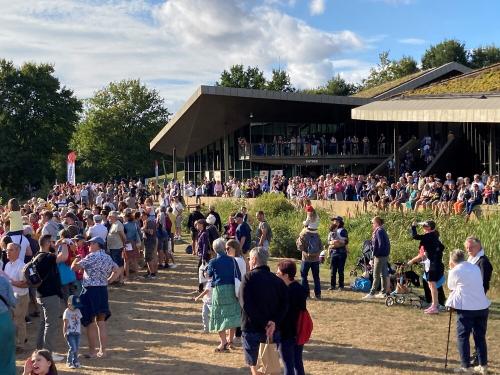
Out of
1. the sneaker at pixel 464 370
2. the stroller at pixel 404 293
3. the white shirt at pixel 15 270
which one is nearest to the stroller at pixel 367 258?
the stroller at pixel 404 293

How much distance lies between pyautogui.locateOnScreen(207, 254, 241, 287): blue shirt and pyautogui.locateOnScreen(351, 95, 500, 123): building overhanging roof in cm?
1400

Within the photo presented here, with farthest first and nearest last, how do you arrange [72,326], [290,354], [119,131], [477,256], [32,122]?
1. [119,131]
2. [32,122]
3. [477,256]
4. [72,326]
5. [290,354]

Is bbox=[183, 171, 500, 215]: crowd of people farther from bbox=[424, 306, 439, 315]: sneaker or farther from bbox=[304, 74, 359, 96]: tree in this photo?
bbox=[304, 74, 359, 96]: tree

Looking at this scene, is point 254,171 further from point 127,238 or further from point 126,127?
point 126,127

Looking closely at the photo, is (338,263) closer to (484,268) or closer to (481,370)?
(484,268)

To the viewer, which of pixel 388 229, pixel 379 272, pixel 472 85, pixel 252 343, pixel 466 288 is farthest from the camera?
pixel 472 85

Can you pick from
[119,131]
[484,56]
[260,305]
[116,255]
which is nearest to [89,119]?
[119,131]

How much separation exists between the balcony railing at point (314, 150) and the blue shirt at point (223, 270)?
2661 centimetres

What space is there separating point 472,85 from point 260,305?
2328 cm

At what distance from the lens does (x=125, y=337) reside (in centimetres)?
982

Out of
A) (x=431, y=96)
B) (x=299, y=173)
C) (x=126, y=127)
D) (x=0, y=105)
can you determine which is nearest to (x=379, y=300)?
(x=431, y=96)

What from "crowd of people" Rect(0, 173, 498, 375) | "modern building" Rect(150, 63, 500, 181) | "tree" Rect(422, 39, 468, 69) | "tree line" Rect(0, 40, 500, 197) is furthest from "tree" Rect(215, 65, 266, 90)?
"crowd of people" Rect(0, 173, 498, 375)

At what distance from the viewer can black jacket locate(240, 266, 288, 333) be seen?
20.7ft

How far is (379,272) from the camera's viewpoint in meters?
12.1
